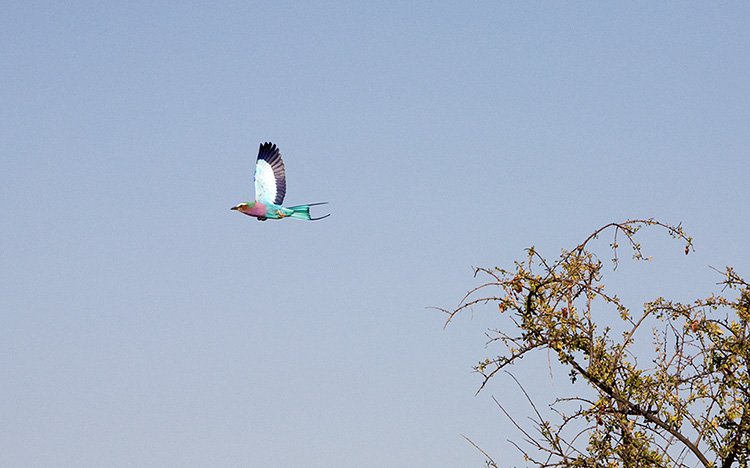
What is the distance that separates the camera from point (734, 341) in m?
9.72

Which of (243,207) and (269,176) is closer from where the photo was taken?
(243,207)

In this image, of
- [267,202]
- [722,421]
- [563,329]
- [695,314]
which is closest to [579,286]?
[563,329]

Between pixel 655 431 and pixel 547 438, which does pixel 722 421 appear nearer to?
pixel 655 431

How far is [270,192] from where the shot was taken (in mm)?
14867

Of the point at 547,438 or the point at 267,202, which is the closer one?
the point at 547,438

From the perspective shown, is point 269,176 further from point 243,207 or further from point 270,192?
point 243,207

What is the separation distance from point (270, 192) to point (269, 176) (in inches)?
18.6

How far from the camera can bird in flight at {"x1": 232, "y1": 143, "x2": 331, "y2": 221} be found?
13.7 m

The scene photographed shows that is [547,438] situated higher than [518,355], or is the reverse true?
[518,355]

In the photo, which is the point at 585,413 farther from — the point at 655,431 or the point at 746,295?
the point at 746,295

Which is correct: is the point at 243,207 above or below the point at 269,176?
below

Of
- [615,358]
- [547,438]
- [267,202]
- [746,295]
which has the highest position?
[267,202]

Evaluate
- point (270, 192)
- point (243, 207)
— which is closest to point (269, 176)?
point (270, 192)

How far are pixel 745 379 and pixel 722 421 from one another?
0.49 m
